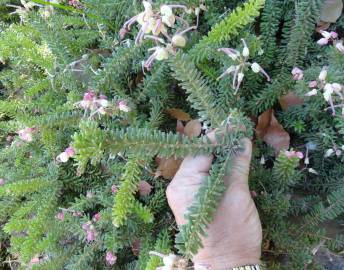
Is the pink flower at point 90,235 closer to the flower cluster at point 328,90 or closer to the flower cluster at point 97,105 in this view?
the flower cluster at point 97,105

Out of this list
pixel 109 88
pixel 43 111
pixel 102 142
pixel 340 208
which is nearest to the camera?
pixel 102 142

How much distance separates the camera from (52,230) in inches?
59.1

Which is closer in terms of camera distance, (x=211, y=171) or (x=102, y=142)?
(x=102, y=142)

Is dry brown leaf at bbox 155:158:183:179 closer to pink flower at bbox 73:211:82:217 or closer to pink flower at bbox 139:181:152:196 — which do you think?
pink flower at bbox 139:181:152:196

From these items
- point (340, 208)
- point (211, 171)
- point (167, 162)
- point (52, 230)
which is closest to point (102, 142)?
point (211, 171)

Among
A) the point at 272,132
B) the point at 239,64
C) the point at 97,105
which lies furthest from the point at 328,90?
the point at 97,105

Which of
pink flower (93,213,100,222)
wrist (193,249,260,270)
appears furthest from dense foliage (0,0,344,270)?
wrist (193,249,260,270)

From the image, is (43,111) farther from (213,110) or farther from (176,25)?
(213,110)

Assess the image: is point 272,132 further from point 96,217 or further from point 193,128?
point 96,217

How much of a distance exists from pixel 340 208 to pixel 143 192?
680 millimetres

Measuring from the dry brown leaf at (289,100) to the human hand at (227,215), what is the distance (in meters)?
0.43

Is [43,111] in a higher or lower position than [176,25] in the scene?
lower

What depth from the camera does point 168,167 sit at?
1.42 meters

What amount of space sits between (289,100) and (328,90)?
1.18 feet
